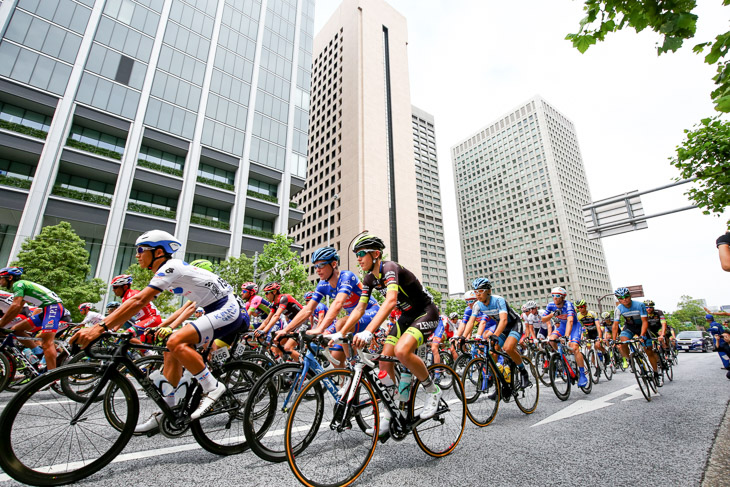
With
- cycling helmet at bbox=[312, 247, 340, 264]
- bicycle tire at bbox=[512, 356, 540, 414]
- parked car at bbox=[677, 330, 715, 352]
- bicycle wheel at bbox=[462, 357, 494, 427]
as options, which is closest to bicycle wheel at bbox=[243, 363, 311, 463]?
cycling helmet at bbox=[312, 247, 340, 264]

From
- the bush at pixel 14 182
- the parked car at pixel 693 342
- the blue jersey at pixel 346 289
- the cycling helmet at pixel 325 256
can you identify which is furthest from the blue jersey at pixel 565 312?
the bush at pixel 14 182

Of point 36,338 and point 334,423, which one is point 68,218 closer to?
point 36,338

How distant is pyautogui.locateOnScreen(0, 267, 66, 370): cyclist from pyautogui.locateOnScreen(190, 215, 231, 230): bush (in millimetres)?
27998

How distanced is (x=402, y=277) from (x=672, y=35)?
143 inches

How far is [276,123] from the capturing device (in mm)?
41531

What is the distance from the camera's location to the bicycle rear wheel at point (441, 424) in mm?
3271

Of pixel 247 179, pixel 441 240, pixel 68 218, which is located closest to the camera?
pixel 68 218

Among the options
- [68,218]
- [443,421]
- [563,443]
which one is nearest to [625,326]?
[563,443]

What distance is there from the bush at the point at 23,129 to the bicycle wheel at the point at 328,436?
118 ft

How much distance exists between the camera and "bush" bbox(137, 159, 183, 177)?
3038 cm

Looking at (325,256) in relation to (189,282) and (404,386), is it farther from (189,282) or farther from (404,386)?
(404,386)

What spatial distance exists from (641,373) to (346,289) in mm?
5982

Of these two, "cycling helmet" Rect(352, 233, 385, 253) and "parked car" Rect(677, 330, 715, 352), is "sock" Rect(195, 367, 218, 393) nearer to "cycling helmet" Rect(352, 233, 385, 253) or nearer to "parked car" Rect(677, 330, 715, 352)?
"cycling helmet" Rect(352, 233, 385, 253)

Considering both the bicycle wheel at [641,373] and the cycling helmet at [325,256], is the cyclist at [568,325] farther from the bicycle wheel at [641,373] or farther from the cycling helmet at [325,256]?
the cycling helmet at [325,256]
